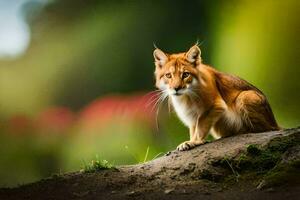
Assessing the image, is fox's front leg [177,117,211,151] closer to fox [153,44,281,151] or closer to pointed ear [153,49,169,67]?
fox [153,44,281,151]

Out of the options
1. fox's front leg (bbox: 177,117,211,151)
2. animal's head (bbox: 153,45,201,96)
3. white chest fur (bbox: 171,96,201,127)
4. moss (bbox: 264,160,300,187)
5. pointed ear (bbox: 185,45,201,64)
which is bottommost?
moss (bbox: 264,160,300,187)

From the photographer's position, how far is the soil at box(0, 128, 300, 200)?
4.12 meters

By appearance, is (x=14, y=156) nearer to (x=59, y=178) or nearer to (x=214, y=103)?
(x=59, y=178)

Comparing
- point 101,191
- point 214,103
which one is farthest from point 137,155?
point 101,191

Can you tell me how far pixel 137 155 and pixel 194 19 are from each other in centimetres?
157

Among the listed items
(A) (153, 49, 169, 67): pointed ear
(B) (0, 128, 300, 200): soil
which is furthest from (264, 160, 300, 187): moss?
(A) (153, 49, 169, 67): pointed ear

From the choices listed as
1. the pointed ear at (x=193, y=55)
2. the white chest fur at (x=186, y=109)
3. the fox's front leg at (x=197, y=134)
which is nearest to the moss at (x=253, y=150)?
the fox's front leg at (x=197, y=134)

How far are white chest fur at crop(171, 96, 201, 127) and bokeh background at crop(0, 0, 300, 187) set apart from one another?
0.59 meters

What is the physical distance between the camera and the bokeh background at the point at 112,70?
233 inches

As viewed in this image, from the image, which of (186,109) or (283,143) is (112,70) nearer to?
(186,109)

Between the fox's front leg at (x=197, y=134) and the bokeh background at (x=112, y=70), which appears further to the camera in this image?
the bokeh background at (x=112, y=70)

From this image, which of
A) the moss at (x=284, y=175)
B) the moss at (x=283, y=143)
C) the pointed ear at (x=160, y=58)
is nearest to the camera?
the moss at (x=284, y=175)

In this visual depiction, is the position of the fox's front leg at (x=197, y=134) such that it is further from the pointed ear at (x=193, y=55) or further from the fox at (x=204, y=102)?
the pointed ear at (x=193, y=55)

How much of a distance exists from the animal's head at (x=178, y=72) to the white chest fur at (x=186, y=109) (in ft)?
0.41
